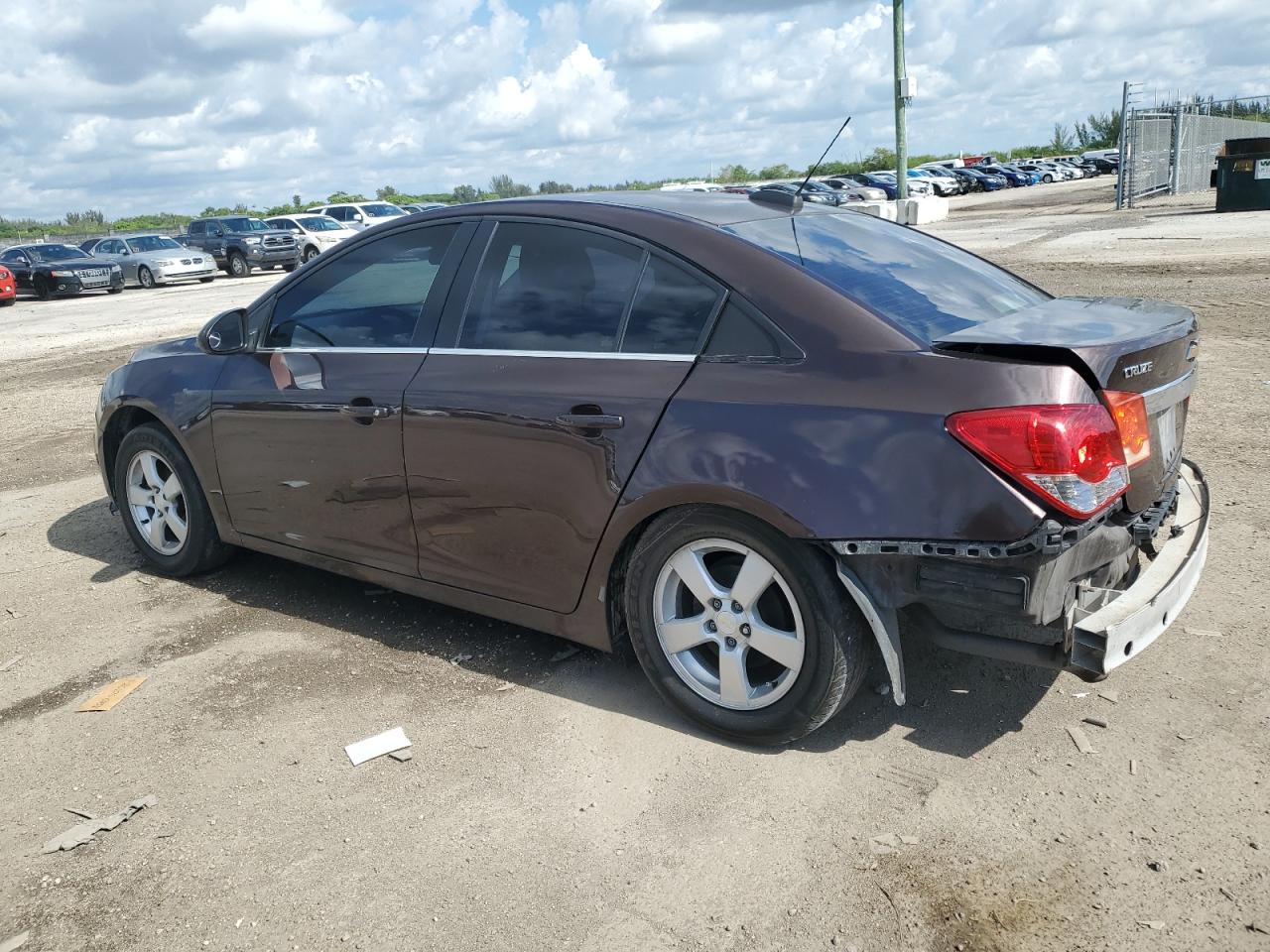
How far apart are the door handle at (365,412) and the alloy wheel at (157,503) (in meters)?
1.34

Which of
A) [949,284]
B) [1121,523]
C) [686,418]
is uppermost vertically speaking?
[949,284]

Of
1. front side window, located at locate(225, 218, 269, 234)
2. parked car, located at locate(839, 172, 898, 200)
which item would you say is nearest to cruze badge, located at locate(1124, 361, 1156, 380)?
front side window, located at locate(225, 218, 269, 234)

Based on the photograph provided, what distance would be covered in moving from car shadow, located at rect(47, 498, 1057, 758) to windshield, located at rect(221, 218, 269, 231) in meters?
29.2

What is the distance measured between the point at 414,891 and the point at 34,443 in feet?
25.0

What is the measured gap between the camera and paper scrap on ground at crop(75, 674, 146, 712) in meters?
4.14

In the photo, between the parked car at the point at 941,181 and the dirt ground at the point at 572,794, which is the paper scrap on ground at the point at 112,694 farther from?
the parked car at the point at 941,181

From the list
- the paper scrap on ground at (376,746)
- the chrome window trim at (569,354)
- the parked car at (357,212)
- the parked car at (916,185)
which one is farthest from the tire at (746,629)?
the parked car at (916,185)

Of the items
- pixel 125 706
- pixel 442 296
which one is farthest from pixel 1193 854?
pixel 125 706

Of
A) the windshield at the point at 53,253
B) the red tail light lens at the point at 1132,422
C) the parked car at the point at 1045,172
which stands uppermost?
the windshield at the point at 53,253

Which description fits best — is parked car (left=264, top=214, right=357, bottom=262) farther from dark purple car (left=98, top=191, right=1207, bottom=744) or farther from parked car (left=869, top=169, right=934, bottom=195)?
parked car (left=869, top=169, right=934, bottom=195)

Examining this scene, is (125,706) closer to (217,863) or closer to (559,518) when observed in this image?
(217,863)

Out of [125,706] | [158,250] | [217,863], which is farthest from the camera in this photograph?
[158,250]

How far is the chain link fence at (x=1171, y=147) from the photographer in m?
32.2

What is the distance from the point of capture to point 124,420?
18.0 ft
